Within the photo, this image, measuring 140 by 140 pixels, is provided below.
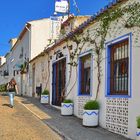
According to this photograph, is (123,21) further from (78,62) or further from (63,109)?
→ (63,109)

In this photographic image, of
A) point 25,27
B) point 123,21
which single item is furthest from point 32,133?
point 25,27

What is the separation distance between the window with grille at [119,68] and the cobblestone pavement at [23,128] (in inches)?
98.5

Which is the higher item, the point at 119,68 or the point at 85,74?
the point at 119,68

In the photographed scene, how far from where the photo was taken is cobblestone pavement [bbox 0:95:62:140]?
1223 centimetres

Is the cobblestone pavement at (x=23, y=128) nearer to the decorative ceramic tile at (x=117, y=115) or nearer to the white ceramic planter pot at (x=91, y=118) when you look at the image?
the white ceramic planter pot at (x=91, y=118)

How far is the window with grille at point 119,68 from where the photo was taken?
12.5 metres

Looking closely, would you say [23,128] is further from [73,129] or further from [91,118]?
[91,118]

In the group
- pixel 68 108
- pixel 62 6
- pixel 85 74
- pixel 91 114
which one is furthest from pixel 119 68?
pixel 62 6

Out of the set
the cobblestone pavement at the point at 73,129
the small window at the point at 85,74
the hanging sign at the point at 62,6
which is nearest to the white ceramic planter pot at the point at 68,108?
the cobblestone pavement at the point at 73,129

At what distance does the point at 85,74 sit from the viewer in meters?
16.6

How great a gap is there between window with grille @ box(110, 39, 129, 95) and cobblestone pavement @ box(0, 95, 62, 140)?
8.21 ft

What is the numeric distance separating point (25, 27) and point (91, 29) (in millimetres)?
23409

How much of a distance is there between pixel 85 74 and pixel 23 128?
12.9 ft

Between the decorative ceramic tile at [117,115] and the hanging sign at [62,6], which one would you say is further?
the hanging sign at [62,6]
